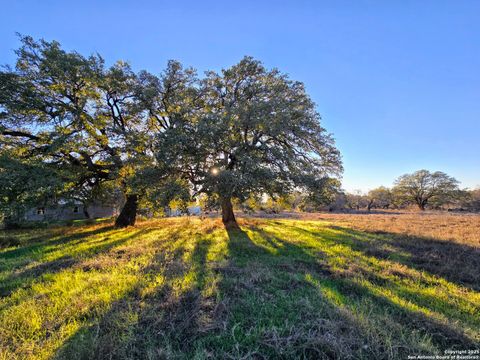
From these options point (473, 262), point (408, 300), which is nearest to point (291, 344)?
point (408, 300)

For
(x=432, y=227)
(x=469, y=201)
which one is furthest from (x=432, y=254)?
(x=469, y=201)

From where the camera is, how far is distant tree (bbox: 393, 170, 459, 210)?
56.5 metres

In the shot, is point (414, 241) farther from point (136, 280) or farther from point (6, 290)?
point (6, 290)

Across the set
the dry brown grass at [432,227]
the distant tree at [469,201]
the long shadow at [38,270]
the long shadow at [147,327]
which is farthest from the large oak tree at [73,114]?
the distant tree at [469,201]

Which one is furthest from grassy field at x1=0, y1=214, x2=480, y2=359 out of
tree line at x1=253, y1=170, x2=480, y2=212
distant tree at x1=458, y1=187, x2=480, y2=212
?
distant tree at x1=458, y1=187, x2=480, y2=212

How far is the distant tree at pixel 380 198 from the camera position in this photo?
2596 inches

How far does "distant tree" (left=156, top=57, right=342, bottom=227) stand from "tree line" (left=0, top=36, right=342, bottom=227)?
0.23 ft

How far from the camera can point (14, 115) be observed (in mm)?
12625

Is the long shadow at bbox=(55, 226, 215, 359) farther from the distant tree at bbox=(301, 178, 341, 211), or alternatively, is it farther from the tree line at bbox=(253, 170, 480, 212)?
the tree line at bbox=(253, 170, 480, 212)

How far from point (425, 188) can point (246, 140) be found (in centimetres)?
6805

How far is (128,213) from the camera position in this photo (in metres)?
17.5

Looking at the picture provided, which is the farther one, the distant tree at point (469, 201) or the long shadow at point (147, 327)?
the distant tree at point (469, 201)

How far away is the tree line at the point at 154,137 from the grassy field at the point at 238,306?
5.07 meters

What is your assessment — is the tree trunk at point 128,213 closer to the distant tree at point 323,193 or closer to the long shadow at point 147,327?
the distant tree at point 323,193
